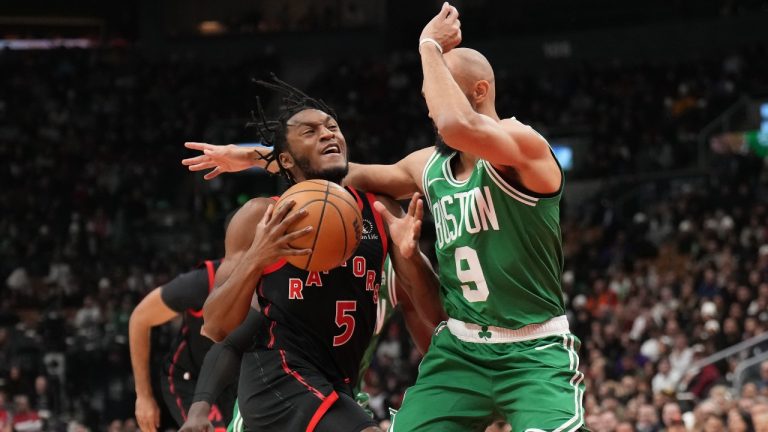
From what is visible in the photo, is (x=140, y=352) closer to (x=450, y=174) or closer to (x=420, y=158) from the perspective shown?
(x=420, y=158)

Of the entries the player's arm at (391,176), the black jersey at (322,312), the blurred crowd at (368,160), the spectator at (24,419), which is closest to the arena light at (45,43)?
the blurred crowd at (368,160)

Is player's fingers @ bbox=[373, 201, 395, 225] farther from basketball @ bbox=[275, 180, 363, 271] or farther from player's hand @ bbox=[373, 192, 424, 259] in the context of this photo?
basketball @ bbox=[275, 180, 363, 271]

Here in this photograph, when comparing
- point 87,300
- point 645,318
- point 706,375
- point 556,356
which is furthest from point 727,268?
point 556,356

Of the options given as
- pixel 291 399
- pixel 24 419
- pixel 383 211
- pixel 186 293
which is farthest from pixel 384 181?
pixel 24 419

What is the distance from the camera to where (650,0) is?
78.8 ft

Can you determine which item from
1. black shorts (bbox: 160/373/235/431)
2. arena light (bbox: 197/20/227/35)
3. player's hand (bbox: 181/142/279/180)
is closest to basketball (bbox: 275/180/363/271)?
player's hand (bbox: 181/142/279/180)

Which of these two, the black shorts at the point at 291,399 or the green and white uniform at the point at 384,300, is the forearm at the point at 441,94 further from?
the green and white uniform at the point at 384,300

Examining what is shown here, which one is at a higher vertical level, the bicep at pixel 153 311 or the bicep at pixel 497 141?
the bicep at pixel 497 141

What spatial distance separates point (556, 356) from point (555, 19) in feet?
70.0

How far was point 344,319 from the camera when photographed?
459cm

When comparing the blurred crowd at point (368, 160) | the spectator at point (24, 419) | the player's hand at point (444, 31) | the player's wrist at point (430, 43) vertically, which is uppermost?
the player's hand at point (444, 31)

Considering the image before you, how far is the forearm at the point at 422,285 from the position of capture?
15.4 feet

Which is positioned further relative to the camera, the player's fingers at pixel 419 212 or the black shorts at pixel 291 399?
the player's fingers at pixel 419 212

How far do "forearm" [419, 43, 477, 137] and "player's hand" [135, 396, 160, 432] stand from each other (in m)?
2.42
